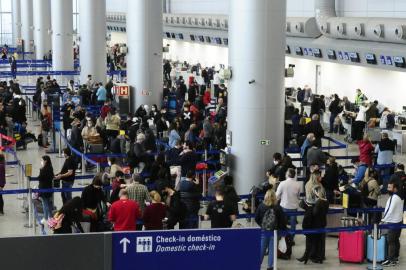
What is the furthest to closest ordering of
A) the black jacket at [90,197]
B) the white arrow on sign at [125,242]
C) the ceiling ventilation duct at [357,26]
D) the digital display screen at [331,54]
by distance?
1. the digital display screen at [331,54]
2. the ceiling ventilation duct at [357,26]
3. the black jacket at [90,197]
4. the white arrow on sign at [125,242]

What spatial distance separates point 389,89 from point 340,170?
11.6 metres

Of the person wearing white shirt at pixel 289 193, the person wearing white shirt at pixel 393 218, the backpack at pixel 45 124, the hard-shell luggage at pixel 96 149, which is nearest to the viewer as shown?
the person wearing white shirt at pixel 393 218

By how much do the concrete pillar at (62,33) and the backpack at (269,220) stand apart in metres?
32.8

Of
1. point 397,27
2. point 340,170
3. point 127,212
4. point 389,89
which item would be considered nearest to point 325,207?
point 127,212

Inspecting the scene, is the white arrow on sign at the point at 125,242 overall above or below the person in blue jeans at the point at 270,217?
above

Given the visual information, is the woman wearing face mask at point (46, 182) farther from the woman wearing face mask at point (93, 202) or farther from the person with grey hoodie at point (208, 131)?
the person with grey hoodie at point (208, 131)

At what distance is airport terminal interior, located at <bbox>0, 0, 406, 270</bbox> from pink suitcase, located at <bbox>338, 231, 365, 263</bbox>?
19mm

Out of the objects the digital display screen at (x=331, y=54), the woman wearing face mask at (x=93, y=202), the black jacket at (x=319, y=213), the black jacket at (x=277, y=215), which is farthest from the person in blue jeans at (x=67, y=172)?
the digital display screen at (x=331, y=54)

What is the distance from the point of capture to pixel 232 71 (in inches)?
707

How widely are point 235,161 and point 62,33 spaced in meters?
27.4

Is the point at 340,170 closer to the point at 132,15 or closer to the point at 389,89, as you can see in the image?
the point at 389,89

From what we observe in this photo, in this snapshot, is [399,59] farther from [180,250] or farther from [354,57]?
[180,250]

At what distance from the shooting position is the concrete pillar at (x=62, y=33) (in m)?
43.2

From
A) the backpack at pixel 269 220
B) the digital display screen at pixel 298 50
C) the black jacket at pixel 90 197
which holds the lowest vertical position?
the backpack at pixel 269 220
